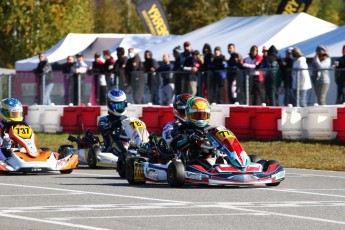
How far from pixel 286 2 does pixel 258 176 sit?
2580 cm

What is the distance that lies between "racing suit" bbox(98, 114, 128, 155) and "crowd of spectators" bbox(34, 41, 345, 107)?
18.5ft

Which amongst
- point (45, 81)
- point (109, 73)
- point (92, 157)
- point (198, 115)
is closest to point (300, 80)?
point (92, 157)

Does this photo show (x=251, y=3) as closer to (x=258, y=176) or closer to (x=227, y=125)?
(x=227, y=125)

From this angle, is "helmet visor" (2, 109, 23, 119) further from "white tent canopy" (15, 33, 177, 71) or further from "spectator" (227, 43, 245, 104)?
"white tent canopy" (15, 33, 177, 71)

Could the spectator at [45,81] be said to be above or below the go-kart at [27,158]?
above

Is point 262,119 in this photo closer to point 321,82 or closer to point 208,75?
→ point 321,82

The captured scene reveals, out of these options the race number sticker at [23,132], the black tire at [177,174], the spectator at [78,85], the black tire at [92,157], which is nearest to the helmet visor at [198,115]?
the black tire at [177,174]

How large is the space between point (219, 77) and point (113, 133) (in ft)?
23.9

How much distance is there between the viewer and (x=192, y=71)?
26797mm

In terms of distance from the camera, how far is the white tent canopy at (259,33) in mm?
33031

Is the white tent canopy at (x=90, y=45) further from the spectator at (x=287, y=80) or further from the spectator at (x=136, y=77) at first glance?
the spectator at (x=287, y=80)

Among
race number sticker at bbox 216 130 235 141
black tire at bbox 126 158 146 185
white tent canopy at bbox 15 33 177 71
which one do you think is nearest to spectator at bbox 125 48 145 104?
white tent canopy at bbox 15 33 177 71

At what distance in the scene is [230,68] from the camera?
86.0 ft

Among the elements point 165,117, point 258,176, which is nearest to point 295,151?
point 165,117
